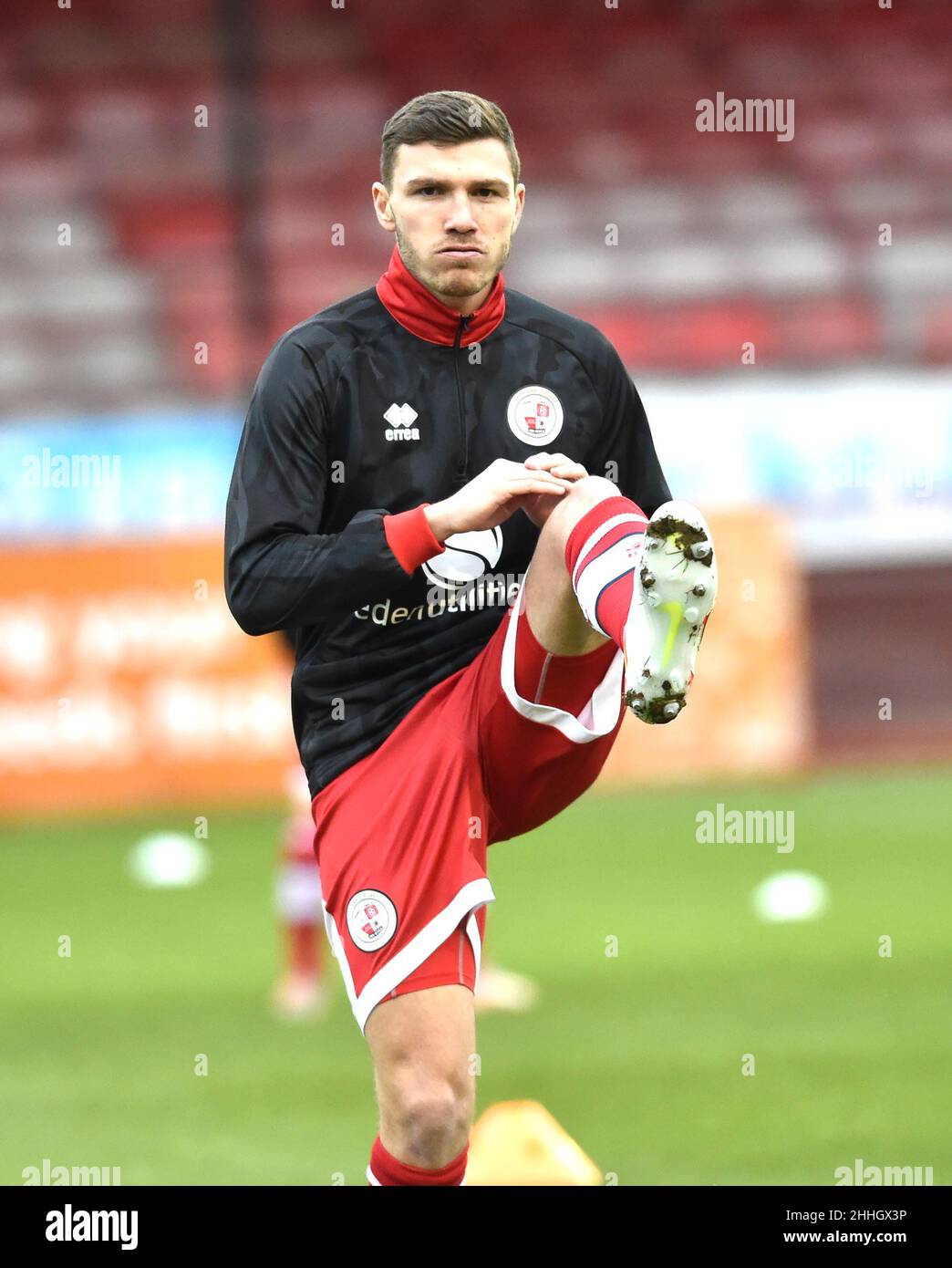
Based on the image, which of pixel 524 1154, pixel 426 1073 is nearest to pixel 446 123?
pixel 426 1073

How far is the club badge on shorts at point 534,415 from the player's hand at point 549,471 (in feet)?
1.02

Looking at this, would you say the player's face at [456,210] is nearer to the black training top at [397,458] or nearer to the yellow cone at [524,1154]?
the black training top at [397,458]

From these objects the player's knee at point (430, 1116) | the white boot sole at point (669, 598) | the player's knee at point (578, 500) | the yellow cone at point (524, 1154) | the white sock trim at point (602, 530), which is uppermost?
the player's knee at point (578, 500)

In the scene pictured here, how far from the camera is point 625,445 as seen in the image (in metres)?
3.79

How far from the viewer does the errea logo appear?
11.7ft

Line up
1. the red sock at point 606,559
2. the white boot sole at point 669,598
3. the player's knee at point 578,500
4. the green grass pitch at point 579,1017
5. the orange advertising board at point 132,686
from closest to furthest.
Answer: the white boot sole at point 669,598 < the red sock at point 606,559 < the player's knee at point 578,500 < the green grass pitch at point 579,1017 < the orange advertising board at point 132,686

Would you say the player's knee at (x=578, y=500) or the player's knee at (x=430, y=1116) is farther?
the player's knee at (x=430, y=1116)

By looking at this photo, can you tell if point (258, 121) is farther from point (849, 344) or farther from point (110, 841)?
point (110, 841)

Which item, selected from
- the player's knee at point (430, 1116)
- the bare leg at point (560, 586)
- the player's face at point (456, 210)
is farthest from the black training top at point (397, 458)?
the player's knee at point (430, 1116)

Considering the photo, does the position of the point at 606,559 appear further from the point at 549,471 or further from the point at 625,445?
the point at 625,445

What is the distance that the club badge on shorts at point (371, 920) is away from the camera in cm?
343

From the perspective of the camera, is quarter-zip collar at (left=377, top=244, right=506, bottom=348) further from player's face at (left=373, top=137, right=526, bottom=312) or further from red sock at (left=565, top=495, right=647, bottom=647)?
red sock at (left=565, top=495, right=647, bottom=647)

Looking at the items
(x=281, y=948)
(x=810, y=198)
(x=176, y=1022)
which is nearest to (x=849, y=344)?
(x=810, y=198)

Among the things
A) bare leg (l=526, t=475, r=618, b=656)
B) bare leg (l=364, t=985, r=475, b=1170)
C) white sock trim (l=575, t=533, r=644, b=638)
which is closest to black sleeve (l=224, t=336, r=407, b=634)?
bare leg (l=526, t=475, r=618, b=656)
